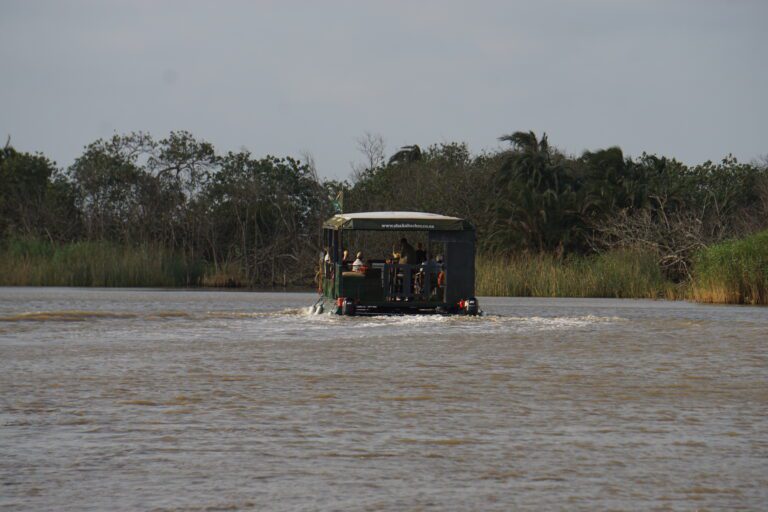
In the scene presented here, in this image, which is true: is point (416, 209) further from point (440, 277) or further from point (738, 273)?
point (440, 277)

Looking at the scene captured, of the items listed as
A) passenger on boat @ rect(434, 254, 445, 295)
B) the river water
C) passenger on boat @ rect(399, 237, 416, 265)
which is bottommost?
the river water

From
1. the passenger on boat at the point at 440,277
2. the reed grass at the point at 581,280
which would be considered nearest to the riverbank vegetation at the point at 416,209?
the reed grass at the point at 581,280

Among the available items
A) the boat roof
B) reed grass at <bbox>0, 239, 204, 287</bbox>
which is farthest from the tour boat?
reed grass at <bbox>0, 239, 204, 287</bbox>

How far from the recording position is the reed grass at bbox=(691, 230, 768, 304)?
125 ft

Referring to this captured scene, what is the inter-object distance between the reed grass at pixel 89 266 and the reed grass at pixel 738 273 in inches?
821

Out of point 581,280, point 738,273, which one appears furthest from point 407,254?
point 581,280

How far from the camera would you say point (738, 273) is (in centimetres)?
3850

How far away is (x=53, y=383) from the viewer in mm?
14945

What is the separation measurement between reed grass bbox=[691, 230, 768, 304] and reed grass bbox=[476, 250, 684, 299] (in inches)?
102

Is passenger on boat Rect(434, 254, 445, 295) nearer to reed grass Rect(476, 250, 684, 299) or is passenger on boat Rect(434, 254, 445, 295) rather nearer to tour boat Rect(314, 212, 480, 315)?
tour boat Rect(314, 212, 480, 315)

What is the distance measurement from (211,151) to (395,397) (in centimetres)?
5555

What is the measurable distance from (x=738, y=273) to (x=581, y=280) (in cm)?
508

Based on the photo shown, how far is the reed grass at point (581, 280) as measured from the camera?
41.7 metres

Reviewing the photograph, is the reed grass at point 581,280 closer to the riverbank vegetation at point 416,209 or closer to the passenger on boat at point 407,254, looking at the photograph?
the riverbank vegetation at point 416,209
